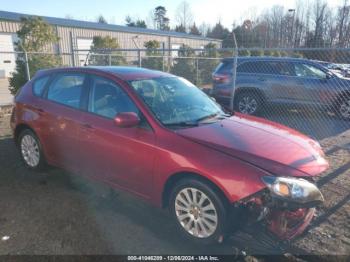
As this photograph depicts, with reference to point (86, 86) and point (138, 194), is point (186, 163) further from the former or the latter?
point (86, 86)

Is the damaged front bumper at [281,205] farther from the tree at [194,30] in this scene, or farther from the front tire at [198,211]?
the tree at [194,30]

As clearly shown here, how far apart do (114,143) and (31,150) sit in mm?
2004

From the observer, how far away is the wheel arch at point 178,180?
287 centimetres

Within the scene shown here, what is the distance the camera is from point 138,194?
11.4 feet

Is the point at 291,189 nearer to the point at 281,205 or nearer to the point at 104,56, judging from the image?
the point at 281,205

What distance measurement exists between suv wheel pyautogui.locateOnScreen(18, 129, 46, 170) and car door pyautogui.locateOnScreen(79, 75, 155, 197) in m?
1.12

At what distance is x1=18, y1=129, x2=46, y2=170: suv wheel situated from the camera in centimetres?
465

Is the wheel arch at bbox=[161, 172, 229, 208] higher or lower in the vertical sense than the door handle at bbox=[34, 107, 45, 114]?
lower

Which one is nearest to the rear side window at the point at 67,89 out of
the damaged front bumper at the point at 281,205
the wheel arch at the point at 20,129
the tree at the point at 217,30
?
the wheel arch at the point at 20,129

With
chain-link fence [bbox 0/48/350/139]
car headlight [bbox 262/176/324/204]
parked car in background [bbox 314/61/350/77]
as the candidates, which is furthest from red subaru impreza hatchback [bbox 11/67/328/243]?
parked car in background [bbox 314/61/350/77]

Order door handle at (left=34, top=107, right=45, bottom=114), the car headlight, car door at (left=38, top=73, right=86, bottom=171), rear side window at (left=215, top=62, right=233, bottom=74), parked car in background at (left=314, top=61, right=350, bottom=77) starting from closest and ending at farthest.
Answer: the car headlight
car door at (left=38, top=73, right=86, bottom=171)
door handle at (left=34, top=107, right=45, bottom=114)
parked car in background at (left=314, top=61, right=350, bottom=77)
rear side window at (left=215, top=62, right=233, bottom=74)

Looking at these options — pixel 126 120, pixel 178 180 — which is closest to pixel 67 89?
pixel 126 120

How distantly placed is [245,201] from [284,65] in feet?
23.4

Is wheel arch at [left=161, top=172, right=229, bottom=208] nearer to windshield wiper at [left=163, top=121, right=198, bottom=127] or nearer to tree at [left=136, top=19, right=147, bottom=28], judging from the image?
windshield wiper at [left=163, top=121, right=198, bottom=127]
